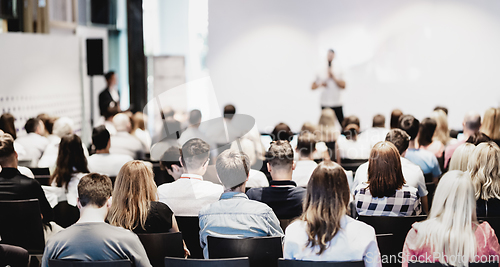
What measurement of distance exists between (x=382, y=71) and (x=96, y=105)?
579 cm

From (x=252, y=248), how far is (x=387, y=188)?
107 cm

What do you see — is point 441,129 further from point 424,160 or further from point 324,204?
point 324,204

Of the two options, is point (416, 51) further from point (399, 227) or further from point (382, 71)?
point (399, 227)

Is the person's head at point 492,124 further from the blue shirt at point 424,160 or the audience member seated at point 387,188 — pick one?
the audience member seated at point 387,188

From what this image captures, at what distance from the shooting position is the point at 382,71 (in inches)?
353

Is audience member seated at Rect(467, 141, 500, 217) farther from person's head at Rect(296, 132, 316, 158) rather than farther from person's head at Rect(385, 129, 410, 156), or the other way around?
person's head at Rect(296, 132, 316, 158)

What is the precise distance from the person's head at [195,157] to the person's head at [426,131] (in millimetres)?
2428

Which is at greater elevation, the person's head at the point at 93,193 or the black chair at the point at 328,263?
the person's head at the point at 93,193

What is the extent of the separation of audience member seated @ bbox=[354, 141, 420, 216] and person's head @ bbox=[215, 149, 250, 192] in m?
0.82

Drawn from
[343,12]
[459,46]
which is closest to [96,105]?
[343,12]

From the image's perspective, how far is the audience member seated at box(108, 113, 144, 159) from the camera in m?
5.45

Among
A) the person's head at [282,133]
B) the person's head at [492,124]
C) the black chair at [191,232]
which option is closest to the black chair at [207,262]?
the black chair at [191,232]

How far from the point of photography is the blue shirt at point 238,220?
250 centimetres

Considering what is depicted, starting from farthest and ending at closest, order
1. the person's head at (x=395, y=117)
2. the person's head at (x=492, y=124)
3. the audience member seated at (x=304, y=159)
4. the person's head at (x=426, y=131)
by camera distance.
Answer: the person's head at (x=395, y=117)
the person's head at (x=492, y=124)
the person's head at (x=426, y=131)
the audience member seated at (x=304, y=159)
